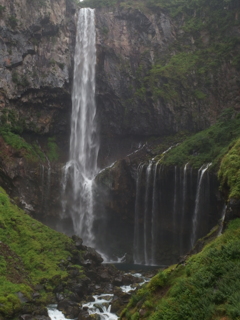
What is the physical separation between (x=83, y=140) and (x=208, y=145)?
15.5 meters

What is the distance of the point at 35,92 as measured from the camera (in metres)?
38.4

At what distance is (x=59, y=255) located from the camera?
2308cm

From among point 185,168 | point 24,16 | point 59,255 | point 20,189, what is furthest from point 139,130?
point 59,255

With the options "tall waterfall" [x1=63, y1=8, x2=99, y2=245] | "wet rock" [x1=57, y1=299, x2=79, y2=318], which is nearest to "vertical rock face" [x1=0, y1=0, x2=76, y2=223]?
"tall waterfall" [x1=63, y1=8, x2=99, y2=245]

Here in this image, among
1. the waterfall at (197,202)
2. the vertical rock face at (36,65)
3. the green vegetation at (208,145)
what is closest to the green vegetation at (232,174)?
the waterfall at (197,202)

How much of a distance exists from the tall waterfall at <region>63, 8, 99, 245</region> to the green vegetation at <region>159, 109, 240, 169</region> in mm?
9847

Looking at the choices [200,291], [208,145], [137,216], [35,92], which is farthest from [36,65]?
[200,291]

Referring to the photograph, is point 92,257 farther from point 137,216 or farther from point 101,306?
point 137,216

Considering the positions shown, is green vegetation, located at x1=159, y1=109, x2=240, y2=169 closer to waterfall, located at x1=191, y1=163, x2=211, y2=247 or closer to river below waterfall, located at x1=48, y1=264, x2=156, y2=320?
waterfall, located at x1=191, y1=163, x2=211, y2=247

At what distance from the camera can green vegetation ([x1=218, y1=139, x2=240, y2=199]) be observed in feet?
47.1

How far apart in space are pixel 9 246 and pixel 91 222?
14517mm

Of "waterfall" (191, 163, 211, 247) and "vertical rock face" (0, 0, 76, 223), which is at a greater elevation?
"vertical rock face" (0, 0, 76, 223)

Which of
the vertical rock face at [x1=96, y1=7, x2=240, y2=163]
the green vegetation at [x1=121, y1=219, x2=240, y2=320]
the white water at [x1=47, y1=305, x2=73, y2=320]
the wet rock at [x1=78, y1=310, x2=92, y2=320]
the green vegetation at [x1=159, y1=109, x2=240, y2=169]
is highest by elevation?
the vertical rock face at [x1=96, y1=7, x2=240, y2=163]

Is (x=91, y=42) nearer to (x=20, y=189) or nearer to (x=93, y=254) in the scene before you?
(x=20, y=189)
